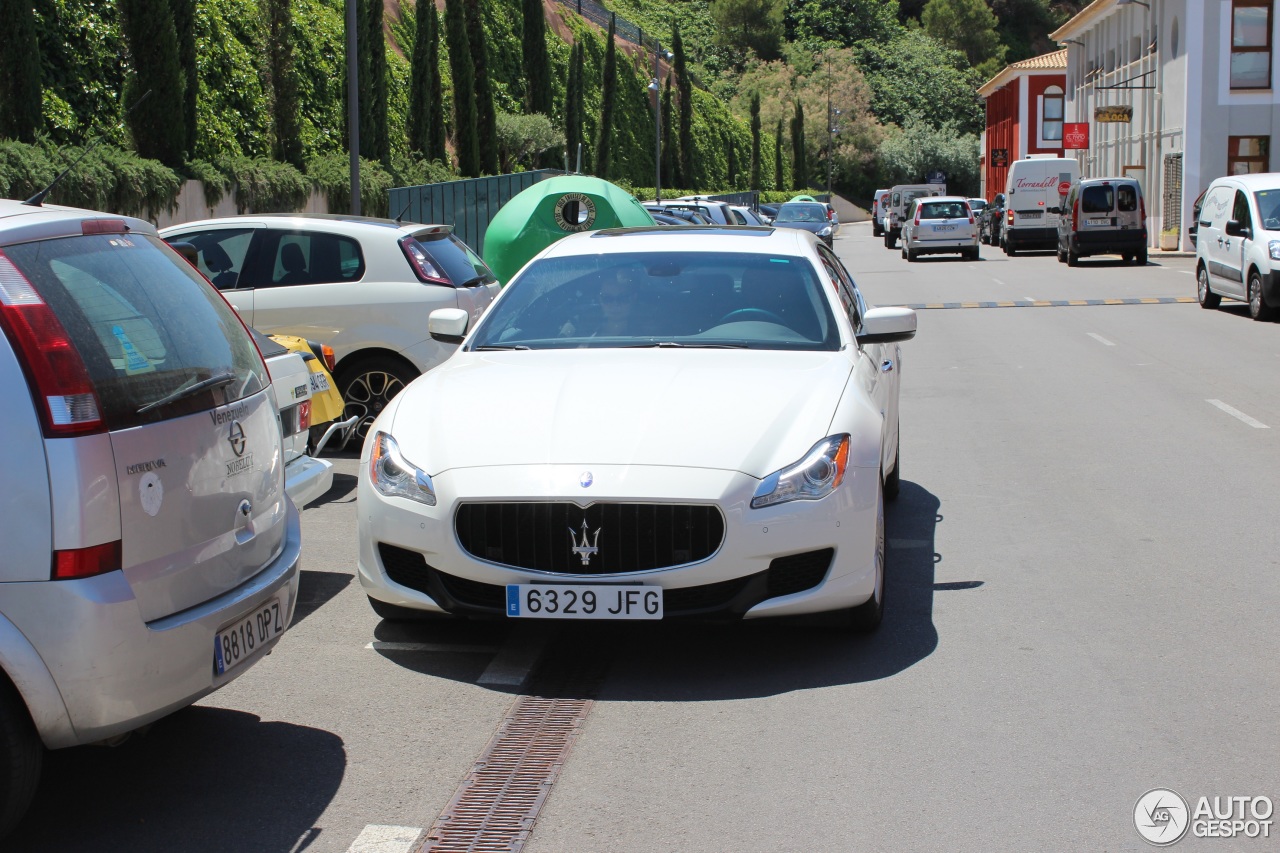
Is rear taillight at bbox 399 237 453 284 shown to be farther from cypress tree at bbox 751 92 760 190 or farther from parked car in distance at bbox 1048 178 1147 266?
cypress tree at bbox 751 92 760 190

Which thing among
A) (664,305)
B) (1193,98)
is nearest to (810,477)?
(664,305)

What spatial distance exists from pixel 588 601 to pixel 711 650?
68cm

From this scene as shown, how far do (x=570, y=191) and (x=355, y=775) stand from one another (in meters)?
14.8

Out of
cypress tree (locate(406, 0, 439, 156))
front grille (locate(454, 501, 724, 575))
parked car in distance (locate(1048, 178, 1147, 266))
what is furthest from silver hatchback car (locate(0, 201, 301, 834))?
parked car in distance (locate(1048, 178, 1147, 266))

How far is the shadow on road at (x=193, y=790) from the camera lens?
12.8 ft

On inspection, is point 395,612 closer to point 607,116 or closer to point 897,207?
point 607,116

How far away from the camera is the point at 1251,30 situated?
43.4 metres

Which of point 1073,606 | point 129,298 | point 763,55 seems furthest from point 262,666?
point 763,55

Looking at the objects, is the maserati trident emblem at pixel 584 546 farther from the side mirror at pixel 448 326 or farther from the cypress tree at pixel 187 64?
the cypress tree at pixel 187 64

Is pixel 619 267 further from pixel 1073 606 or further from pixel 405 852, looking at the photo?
pixel 405 852

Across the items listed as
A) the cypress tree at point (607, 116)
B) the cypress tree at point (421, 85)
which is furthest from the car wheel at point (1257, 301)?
the cypress tree at point (607, 116)

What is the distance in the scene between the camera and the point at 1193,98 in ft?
142

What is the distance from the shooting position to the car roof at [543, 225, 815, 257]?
287 inches

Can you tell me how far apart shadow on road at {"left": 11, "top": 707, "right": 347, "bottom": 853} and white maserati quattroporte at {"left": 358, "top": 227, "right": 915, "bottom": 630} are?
878mm
